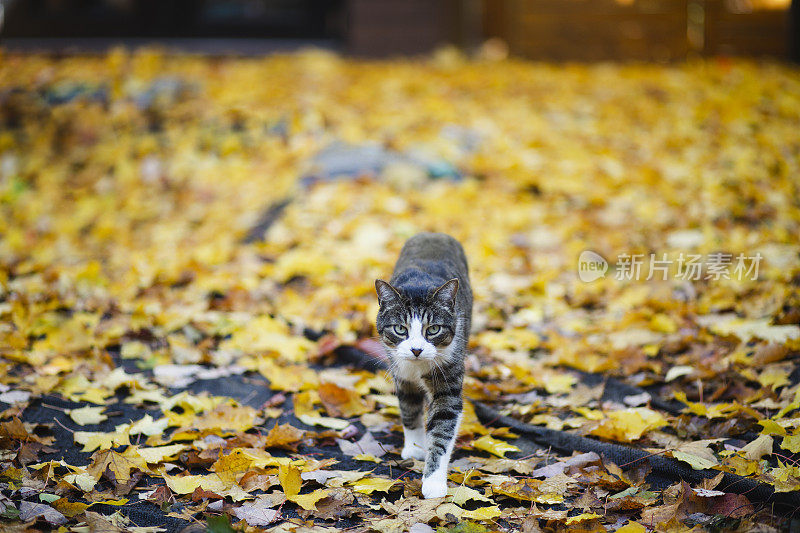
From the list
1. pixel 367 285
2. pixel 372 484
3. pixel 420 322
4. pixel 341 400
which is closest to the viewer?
pixel 372 484

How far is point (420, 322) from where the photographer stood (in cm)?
269

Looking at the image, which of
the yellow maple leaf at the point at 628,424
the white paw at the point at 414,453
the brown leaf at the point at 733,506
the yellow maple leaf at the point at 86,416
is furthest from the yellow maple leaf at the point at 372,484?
→ the yellow maple leaf at the point at 86,416

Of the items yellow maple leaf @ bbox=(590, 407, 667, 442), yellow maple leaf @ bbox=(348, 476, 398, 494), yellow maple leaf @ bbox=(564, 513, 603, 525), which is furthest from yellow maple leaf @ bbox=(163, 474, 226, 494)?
yellow maple leaf @ bbox=(590, 407, 667, 442)

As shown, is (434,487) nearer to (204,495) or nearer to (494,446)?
(494,446)

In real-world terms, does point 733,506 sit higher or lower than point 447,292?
lower

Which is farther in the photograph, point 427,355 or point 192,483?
point 427,355

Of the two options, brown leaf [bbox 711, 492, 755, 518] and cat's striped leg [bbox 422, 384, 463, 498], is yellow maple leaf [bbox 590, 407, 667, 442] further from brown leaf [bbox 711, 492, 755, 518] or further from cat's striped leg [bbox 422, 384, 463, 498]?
cat's striped leg [bbox 422, 384, 463, 498]

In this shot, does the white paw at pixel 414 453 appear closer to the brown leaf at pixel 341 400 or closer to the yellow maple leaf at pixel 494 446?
the yellow maple leaf at pixel 494 446

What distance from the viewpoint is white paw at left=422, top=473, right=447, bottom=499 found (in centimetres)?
249

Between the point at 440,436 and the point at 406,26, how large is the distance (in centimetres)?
898

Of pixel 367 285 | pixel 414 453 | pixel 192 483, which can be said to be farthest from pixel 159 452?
pixel 367 285

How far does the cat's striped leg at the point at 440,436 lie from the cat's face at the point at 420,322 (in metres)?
0.19

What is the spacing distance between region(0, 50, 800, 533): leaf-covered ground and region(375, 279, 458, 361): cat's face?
50 cm

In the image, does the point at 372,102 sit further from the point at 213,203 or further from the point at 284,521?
the point at 284,521
